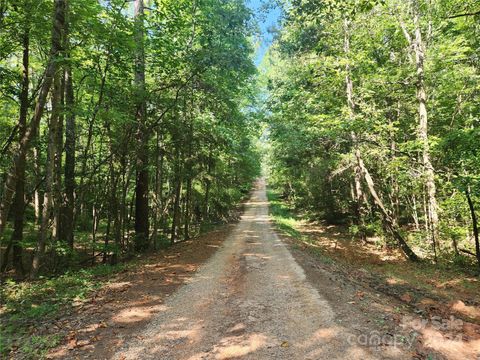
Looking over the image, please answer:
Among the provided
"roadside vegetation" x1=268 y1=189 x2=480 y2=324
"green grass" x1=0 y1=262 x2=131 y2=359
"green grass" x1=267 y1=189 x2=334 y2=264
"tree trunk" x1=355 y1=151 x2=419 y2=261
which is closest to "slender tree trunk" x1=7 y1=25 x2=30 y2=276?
"green grass" x1=0 y1=262 x2=131 y2=359

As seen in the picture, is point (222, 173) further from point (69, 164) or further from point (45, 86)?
point (45, 86)

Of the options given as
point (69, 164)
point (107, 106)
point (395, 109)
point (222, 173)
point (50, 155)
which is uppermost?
point (395, 109)

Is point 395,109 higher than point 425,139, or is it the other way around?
point 395,109

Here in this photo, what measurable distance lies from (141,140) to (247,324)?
9.10 meters

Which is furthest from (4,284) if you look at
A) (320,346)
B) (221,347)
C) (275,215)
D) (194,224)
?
(275,215)

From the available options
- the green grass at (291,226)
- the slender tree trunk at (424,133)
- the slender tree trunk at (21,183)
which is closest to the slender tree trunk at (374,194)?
the slender tree trunk at (424,133)

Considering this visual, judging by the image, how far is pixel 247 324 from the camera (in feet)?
18.5

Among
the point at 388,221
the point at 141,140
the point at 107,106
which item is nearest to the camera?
the point at 107,106

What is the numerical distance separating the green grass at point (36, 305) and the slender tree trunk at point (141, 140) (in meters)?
4.87

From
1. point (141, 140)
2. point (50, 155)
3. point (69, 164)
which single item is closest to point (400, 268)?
point (141, 140)

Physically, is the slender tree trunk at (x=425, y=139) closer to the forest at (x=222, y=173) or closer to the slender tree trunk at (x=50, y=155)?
the forest at (x=222, y=173)

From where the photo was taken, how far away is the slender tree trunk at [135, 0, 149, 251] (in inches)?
423

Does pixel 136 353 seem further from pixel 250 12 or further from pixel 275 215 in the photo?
pixel 275 215

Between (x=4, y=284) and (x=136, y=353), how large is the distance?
5772mm
